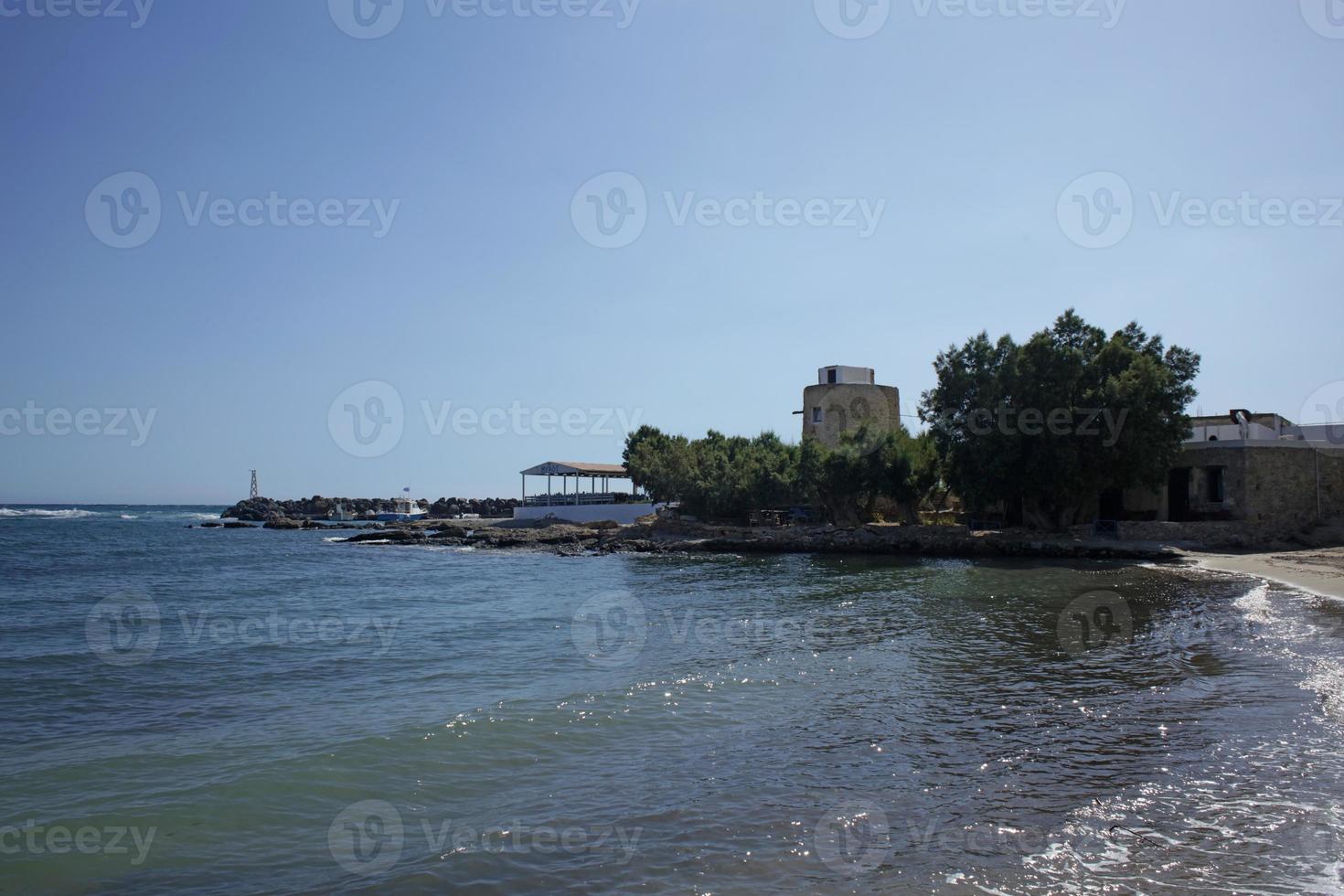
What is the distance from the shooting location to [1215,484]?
33.4 metres

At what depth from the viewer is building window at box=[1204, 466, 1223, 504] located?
3312cm

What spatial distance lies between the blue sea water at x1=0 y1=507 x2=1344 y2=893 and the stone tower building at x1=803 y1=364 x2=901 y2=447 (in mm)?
31408

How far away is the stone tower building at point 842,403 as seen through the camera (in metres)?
50.0

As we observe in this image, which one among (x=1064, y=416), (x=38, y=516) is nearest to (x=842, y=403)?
(x=1064, y=416)

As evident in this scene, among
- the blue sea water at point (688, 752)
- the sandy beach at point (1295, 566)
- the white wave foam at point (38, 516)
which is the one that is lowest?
the blue sea water at point (688, 752)

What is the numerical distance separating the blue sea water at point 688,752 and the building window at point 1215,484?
16479 millimetres

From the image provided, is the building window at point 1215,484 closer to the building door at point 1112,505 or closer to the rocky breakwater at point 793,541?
the building door at point 1112,505

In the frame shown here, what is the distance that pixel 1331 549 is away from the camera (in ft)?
92.9

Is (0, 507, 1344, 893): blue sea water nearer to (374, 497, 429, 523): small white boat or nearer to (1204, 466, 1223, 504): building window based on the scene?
(1204, 466, 1223, 504): building window

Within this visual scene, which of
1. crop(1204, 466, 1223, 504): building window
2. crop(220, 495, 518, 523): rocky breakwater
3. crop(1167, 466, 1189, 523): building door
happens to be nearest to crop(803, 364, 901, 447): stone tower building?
crop(1167, 466, 1189, 523): building door

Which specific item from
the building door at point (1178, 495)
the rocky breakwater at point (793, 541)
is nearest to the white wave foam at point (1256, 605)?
the rocky breakwater at point (793, 541)

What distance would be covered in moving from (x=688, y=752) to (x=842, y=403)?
43.2 metres

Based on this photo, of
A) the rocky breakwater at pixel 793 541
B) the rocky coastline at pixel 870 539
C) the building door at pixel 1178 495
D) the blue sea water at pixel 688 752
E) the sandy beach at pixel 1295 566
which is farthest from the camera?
the building door at pixel 1178 495

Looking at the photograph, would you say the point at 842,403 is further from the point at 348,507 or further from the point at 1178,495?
the point at 348,507
